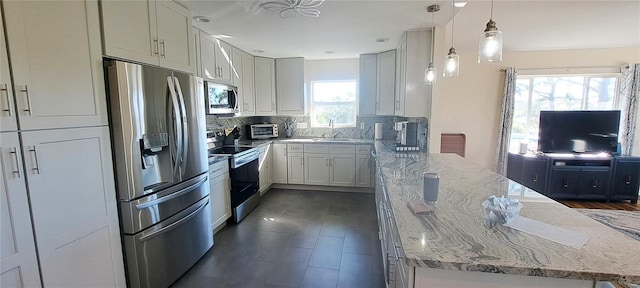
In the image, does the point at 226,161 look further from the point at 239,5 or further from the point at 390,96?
the point at 390,96


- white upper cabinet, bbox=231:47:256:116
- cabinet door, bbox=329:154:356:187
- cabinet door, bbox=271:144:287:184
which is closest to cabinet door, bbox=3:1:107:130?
white upper cabinet, bbox=231:47:256:116

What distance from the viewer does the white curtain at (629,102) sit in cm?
409

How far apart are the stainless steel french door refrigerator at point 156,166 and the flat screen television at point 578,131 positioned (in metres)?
5.08

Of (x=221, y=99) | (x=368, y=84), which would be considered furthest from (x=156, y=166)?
(x=368, y=84)

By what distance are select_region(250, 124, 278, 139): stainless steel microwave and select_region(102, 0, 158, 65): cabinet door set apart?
109 inches

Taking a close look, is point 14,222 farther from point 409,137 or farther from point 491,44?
point 409,137

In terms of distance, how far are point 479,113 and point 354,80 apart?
2.26 meters

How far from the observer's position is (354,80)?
15.8ft

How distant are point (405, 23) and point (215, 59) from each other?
2.28m

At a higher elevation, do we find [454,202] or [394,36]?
[394,36]

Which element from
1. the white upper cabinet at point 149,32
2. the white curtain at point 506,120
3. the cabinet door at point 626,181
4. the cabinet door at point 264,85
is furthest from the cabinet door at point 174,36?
the cabinet door at point 626,181

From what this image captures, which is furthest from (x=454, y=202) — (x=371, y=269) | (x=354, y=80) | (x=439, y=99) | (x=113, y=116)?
(x=354, y=80)

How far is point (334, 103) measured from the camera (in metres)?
4.97

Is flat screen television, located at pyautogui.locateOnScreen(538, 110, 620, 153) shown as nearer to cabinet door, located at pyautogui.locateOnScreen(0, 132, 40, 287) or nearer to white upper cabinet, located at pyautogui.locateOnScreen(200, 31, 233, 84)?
white upper cabinet, located at pyautogui.locateOnScreen(200, 31, 233, 84)
